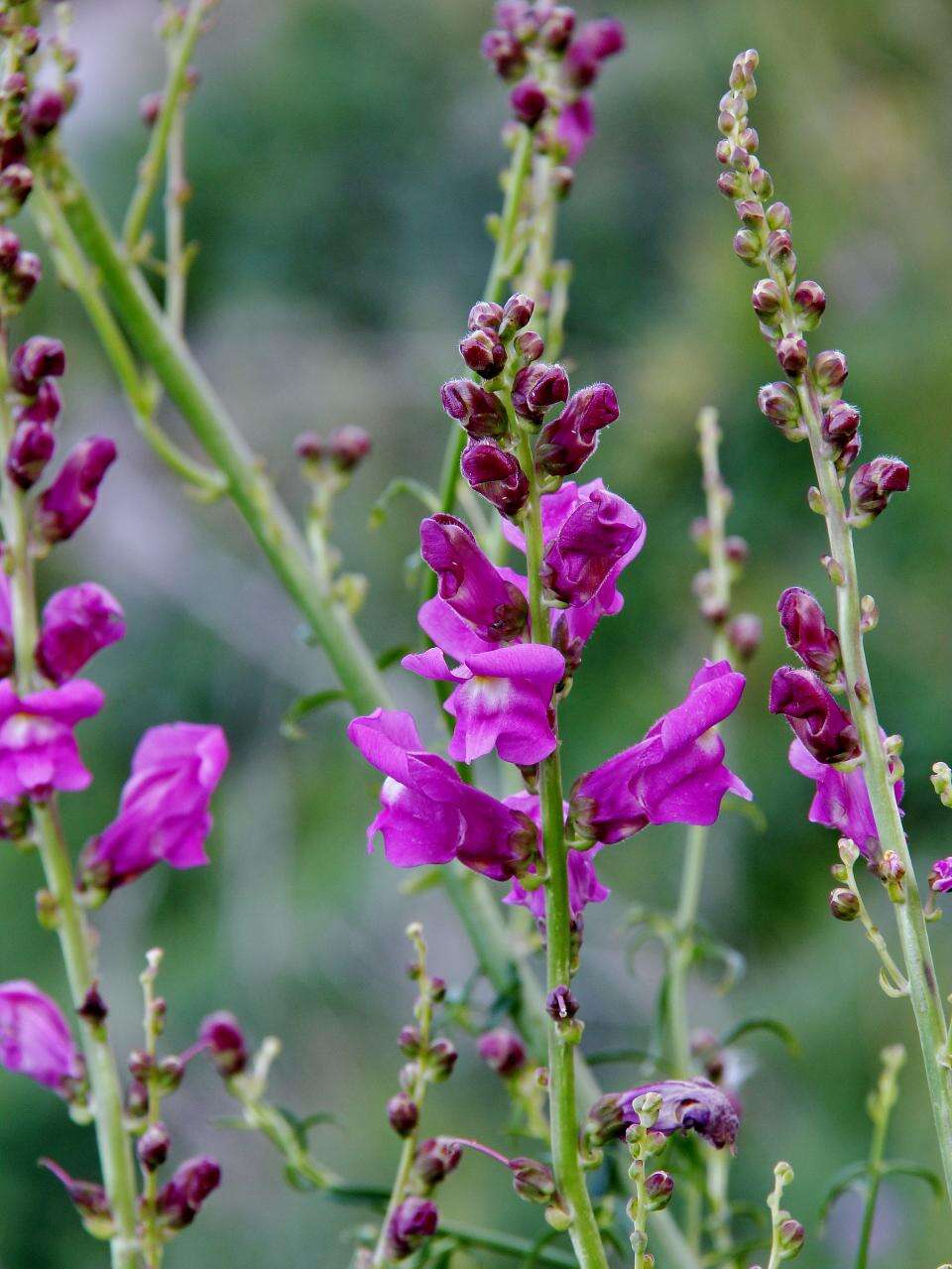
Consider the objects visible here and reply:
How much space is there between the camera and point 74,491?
0.60m

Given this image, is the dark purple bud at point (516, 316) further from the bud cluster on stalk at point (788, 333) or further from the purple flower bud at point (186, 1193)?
the purple flower bud at point (186, 1193)

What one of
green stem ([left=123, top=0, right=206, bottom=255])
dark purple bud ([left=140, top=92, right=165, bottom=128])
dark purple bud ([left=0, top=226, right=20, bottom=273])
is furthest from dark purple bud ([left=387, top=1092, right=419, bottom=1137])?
dark purple bud ([left=140, top=92, right=165, bottom=128])

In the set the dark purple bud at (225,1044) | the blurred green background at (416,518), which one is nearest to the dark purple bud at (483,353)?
the dark purple bud at (225,1044)

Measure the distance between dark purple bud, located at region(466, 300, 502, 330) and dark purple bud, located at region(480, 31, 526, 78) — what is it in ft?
1.12

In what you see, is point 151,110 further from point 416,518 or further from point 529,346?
point 416,518

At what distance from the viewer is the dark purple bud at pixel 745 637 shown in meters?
0.73

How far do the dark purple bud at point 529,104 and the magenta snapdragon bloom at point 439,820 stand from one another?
34 centimetres

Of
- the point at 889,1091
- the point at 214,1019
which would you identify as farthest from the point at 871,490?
the point at 214,1019

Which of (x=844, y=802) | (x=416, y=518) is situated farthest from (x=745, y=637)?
(x=416, y=518)

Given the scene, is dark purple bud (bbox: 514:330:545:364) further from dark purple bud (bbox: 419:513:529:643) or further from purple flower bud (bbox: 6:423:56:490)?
purple flower bud (bbox: 6:423:56:490)

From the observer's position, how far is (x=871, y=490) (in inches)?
16.9

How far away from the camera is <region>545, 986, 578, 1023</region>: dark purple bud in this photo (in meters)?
0.40

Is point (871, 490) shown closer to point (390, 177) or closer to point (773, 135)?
point (773, 135)

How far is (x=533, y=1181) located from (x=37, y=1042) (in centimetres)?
25
